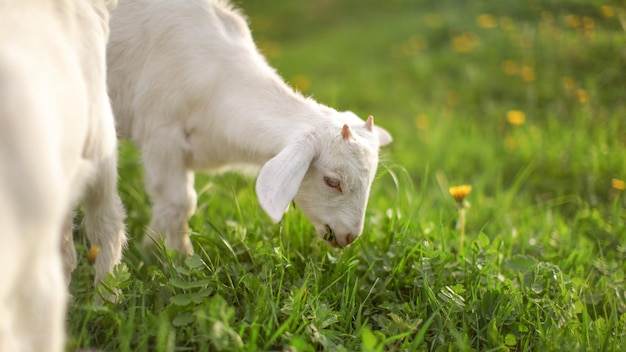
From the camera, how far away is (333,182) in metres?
2.68

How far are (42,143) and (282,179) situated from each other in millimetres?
1084

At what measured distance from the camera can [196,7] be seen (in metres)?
3.14

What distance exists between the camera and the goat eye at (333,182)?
8.77 feet

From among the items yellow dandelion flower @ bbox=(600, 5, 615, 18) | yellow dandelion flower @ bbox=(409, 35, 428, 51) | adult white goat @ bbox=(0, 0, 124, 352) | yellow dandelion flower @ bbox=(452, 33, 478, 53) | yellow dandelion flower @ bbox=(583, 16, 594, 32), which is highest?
adult white goat @ bbox=(0, 0, 124, 352)

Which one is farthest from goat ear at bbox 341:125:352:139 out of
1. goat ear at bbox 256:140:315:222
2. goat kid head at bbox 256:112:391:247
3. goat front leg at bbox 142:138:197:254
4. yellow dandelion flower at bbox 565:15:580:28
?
yellow dandelion flower at bbox 565:15:580:28

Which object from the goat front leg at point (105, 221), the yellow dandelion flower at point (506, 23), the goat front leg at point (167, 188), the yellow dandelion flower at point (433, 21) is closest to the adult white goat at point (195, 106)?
the goat front leg at point (167, 188)

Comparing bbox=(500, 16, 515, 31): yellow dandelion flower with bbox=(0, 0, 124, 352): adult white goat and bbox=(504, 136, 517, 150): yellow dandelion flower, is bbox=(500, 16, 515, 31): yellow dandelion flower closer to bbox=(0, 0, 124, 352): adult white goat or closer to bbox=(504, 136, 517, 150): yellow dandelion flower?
bbox=(504, 136, 517, 150): yellow dandelion flower

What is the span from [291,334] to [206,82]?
128cm

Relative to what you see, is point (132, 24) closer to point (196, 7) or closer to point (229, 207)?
point (196, 7)

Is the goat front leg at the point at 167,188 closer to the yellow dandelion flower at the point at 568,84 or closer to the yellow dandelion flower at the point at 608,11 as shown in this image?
the yellow dandelion flower at the point at 608,11

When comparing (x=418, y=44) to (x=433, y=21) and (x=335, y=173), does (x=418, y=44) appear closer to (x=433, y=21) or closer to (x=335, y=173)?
(x=433, y=21)

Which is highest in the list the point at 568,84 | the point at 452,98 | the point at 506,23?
the point at 506,23

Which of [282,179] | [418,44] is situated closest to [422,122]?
[418,44]

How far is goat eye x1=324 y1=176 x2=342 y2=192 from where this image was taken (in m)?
2.67
